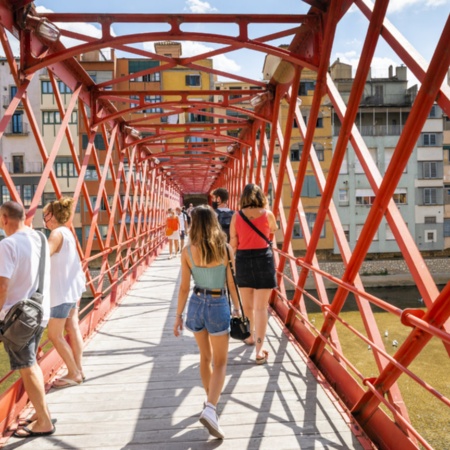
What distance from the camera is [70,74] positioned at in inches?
239

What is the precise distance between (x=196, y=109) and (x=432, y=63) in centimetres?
684

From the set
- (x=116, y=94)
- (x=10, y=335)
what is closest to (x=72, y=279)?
(x=10, y=335)

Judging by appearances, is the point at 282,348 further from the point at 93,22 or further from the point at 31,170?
the point at 31,170

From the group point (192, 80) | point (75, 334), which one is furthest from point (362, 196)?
point (75, 334)

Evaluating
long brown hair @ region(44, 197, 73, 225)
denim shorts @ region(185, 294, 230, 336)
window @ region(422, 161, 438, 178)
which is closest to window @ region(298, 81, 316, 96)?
window @ region(422, 161, 438, 178)

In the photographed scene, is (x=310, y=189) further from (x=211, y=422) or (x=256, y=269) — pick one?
(x=211, y=422)

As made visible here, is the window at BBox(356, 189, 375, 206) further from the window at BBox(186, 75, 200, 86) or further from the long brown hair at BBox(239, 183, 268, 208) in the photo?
the long brown hair at BBox(239, 183, 268, 208)

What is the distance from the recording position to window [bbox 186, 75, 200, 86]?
125ft

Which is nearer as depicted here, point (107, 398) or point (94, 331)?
point (107, 398)

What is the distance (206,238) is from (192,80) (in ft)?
121

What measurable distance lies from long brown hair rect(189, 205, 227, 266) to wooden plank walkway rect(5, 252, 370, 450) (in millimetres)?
1203

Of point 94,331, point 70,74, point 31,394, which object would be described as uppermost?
point 70,74

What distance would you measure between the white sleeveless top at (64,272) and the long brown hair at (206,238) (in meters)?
1.23

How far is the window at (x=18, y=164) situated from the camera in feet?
107
